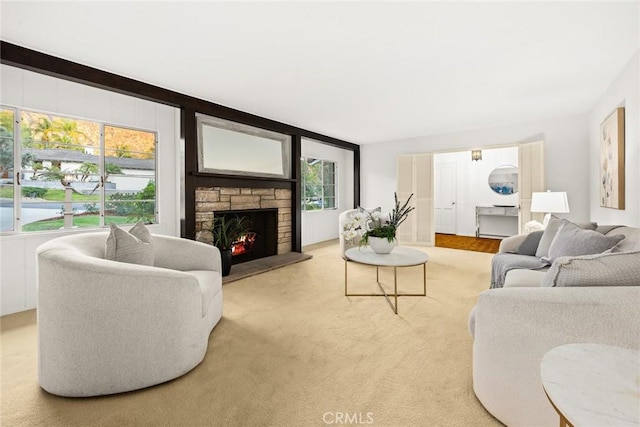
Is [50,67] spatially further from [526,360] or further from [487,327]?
[526,360]

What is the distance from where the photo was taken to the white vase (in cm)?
319

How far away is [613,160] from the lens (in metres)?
3.01

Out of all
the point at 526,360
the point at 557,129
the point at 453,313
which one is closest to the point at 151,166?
the point at 453,313

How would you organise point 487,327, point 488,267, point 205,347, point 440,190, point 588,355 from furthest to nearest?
point 440,190, point 488,267, point 205,347, point 487,327, point 588,355

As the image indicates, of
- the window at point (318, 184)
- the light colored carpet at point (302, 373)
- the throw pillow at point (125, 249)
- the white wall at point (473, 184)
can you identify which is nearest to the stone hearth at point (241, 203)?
the window at point (318, 184)

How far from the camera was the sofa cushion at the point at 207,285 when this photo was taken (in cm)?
207

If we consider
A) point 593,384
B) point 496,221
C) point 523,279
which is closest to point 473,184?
point 496,221

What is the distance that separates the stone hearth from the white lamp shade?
382 centimetres

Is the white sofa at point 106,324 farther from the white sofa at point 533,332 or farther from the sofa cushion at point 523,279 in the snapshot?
the sofa cushion at point 523,279

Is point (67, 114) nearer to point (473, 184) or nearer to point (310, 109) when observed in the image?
point (310, 109)

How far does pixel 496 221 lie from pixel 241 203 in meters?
6.41

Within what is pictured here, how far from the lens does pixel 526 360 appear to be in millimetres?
1320

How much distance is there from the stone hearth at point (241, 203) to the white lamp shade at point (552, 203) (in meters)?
3.82

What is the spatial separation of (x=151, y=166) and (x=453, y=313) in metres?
4.00
